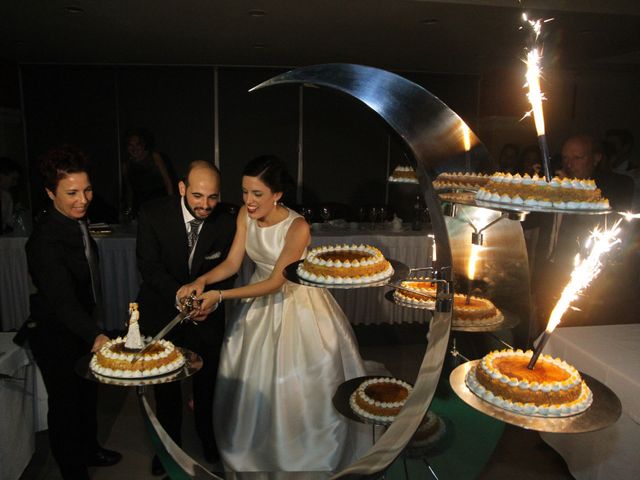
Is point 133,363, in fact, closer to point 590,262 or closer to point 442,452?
point 442,452

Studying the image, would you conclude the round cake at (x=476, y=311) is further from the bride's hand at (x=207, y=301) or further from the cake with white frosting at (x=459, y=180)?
the bride's hand at (x=207, y=301)

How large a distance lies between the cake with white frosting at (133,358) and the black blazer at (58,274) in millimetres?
330

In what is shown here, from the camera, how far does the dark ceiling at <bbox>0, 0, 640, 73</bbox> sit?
4367 mm

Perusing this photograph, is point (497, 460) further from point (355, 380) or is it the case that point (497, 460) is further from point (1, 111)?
point (1, 111)

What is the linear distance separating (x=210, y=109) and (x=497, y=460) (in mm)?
6751

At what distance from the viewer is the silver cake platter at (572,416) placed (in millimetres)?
1257

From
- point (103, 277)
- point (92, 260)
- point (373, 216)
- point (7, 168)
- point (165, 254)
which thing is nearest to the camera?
point (92, 260)

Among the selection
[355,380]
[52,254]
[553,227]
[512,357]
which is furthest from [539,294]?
[52,254]

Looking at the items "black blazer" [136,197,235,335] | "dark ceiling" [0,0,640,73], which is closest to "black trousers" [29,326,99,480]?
"black blazer" [136,197,235,335]

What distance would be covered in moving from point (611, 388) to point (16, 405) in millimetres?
3001

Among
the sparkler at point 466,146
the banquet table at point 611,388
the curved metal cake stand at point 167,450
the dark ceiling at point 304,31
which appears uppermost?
the dark ceiling at point 304,31

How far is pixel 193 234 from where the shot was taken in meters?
2.81

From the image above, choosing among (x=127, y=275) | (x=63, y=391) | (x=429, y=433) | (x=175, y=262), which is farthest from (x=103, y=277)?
(x=429, y=433)

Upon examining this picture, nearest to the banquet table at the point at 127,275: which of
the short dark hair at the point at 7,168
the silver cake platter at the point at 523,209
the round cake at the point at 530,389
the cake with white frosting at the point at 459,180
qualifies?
the short dark hair at the point at 7,168
